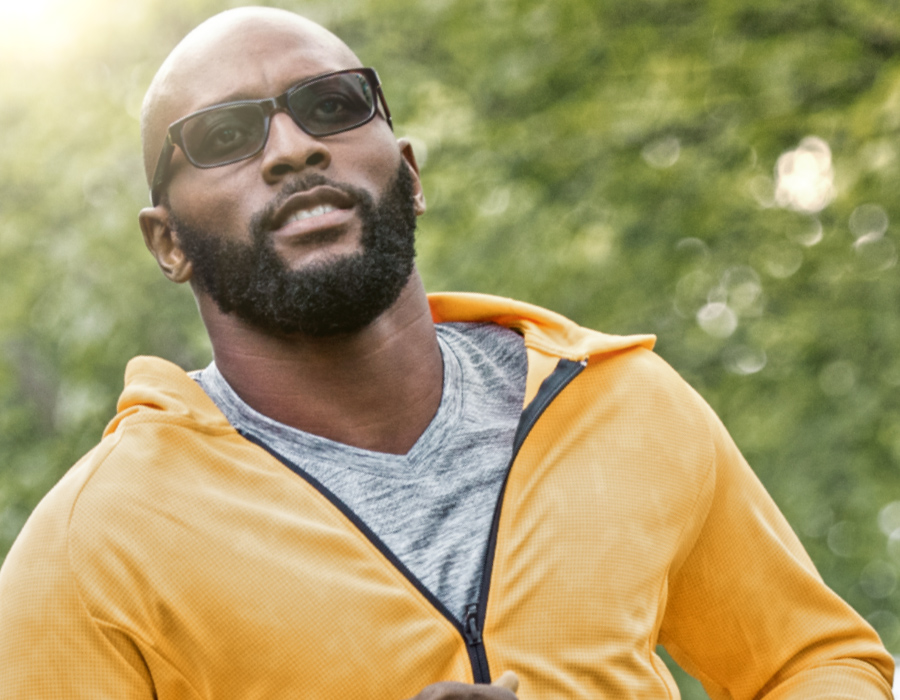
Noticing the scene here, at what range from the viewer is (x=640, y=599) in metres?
1.86

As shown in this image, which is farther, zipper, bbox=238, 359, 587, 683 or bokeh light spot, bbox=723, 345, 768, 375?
bokeh light spot, bbox=723, 345, 768, 375

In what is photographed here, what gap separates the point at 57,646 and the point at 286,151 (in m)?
0.90

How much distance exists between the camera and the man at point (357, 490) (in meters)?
1.60

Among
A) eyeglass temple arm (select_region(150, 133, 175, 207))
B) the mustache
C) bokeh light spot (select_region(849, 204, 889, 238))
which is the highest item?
eyeglass temple arm (select_region(150, 133, 175, 207))

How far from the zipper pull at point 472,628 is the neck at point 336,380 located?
0.37 meters

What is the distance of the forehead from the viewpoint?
6.47 feet

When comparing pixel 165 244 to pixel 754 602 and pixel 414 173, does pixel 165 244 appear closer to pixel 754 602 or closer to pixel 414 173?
pixel 414 173

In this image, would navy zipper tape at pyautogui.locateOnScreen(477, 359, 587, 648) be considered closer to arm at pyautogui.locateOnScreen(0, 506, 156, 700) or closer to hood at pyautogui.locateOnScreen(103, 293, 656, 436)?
hood at pyautogui.locateOnScreen(103, 293, 656, 436)

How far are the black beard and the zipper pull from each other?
1.89 feet

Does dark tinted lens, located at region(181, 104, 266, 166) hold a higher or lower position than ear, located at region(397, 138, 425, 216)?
higher

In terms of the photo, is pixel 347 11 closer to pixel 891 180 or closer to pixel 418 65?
pixel 418 65

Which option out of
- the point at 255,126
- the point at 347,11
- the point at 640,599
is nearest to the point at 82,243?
the point at 347,11

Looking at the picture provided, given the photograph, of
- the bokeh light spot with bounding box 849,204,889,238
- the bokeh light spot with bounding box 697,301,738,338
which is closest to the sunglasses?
the bokeh light spot with bounding box 849,204,889,238

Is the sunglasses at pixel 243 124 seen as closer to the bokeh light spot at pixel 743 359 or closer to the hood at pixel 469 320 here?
the hood at pixel 469 320
